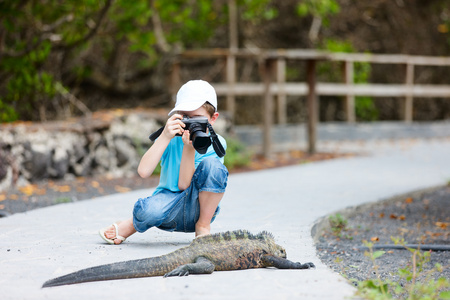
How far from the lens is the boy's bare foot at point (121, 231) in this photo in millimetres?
4609

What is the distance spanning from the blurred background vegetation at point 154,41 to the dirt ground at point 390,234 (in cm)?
555

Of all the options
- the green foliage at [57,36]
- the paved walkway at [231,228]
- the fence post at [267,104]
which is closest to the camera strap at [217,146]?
the paved walkway at [231,228]

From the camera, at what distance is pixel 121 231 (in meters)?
4.64

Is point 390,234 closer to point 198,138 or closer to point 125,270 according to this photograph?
point 198,138

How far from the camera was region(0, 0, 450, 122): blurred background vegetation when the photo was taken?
1170 cm

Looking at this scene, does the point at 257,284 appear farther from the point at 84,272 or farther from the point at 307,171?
the point at 307,171

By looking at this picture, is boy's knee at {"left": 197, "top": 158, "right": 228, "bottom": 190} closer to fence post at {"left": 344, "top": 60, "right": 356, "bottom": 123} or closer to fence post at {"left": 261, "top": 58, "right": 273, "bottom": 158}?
fence post at {"left": 261, "top": 58, "right": 273, "bottom": 158}

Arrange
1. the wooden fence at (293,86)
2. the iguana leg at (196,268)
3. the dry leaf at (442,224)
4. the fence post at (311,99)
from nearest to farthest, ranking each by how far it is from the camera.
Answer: the iguana leg at (196,268) → the dry leaf at (442,224) → the wooden fence at (293,86) → the fence post at (311,99)

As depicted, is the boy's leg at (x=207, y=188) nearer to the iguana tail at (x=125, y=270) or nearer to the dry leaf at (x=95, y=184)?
the iguana tail at (x=125, y=270)

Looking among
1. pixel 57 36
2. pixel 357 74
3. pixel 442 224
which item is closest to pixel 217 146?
pixel 442 224

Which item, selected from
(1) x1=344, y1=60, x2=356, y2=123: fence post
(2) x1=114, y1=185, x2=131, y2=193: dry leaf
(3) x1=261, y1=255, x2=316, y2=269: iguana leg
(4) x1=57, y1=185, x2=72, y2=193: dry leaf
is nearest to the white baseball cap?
(3) x1=261, y1=255, x2=316, y2=269: iguana leg

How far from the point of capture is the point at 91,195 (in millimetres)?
8031

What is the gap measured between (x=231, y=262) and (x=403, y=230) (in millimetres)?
3239

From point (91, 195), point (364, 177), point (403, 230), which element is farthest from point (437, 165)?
point (91, 195)
